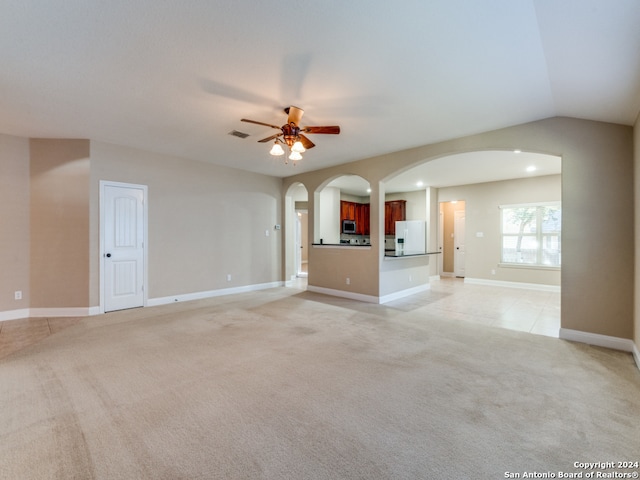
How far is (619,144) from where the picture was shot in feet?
10.8

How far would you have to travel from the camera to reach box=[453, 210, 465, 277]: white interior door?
30.3ft

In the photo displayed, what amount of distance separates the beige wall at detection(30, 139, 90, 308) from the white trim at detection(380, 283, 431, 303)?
500 cm

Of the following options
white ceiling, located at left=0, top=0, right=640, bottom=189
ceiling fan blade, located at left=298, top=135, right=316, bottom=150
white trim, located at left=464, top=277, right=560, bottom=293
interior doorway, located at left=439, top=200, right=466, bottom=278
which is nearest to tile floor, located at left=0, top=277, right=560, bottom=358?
white trim, located at left=464, top=277, right=560, bottom=293

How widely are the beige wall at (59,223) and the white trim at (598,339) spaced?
22.1 feet

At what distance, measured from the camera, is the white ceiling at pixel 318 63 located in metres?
1.92

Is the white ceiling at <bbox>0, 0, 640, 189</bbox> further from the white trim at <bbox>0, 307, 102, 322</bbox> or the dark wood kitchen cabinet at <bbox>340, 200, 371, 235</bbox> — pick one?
the dark wood kitchen cabinet at <bbox>340, 200, 371, 235</bbox>

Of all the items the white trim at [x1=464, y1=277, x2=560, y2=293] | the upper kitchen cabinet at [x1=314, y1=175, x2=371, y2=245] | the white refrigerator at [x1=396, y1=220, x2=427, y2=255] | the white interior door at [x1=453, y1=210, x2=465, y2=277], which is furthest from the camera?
the white interior door at [x1=453, y1=210, x2=465, y2=277]

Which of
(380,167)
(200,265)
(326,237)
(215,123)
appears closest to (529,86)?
(380,167)

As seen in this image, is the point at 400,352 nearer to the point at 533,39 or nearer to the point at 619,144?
the point at 533,39

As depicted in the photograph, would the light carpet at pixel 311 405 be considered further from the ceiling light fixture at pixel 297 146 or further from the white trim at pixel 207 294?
the ceiling light fixture at pixel 297 146

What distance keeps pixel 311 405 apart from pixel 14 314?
5.02 metres

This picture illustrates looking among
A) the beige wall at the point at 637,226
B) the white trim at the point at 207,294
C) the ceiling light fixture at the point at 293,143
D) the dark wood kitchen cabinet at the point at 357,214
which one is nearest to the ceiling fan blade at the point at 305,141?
the ceiling light fixture at the point at 293,143

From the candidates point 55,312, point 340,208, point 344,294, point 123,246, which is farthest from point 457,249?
point 55,312

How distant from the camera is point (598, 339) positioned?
3.39 meters
